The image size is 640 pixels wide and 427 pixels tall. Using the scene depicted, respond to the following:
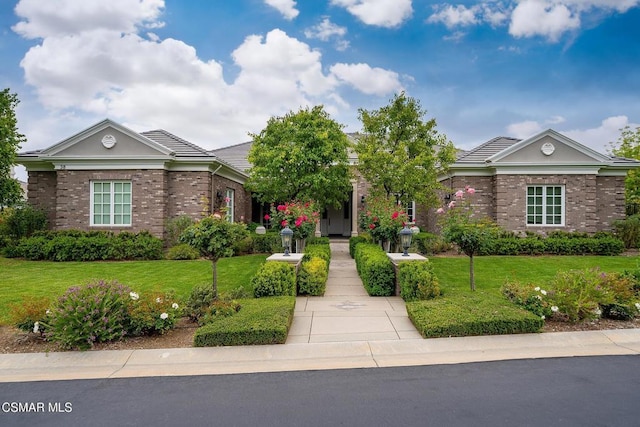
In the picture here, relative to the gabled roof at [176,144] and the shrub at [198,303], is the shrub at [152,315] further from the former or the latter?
the gabled roof at [176,144]

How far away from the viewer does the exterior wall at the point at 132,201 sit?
50.4 feet

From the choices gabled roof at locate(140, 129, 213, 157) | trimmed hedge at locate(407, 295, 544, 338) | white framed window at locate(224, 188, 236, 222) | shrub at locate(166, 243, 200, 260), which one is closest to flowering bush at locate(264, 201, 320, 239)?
shrub at locate(166, 243, 200, 260)

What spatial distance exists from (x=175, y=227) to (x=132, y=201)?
6.87 feet

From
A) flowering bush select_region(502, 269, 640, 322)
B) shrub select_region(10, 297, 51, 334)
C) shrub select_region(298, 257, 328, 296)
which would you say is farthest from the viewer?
shrub select_region(298, 257, 328, 296)

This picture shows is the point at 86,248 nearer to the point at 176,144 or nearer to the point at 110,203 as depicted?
the point at 110,203

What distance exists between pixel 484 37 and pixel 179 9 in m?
10.1

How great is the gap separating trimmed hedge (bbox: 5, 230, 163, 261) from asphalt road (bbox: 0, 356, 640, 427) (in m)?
10.3

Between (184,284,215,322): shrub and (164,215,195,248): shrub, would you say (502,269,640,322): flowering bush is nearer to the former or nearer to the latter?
(184,284,215,322): shrub

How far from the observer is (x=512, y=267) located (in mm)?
12094

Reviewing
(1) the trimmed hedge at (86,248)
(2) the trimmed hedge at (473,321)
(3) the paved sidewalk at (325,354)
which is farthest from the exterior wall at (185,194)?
(2) the trimmed hedge at (473,321)

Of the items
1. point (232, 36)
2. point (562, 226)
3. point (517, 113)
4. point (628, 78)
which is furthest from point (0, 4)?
point (562, 226)

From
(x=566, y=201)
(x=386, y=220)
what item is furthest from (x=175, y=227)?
(x=566, y=201)

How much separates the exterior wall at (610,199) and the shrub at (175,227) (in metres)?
18.3

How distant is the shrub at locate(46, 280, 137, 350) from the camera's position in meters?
5.23
